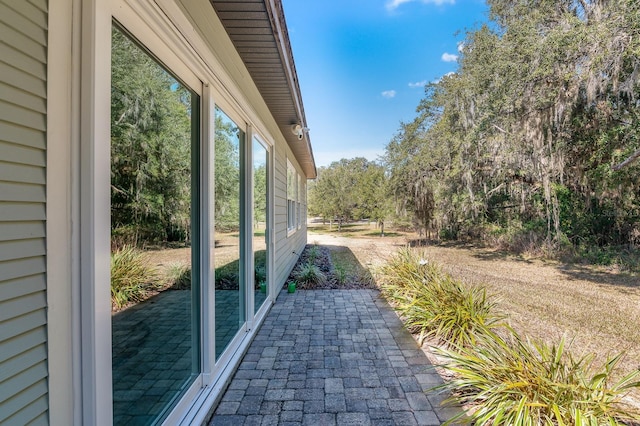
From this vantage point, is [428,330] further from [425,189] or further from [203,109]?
[425,189]

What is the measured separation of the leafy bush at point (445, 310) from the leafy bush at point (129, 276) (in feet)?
8.33

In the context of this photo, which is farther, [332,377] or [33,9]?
[332,377]

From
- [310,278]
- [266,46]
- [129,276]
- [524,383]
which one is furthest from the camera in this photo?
[310,278]

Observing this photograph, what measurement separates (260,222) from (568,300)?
554cm

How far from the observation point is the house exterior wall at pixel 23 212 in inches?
32.6

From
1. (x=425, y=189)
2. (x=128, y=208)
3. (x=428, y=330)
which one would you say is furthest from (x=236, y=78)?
(x=425, y=189)

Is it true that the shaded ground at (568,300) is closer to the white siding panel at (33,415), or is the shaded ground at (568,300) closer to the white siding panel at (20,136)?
the white siding panel at (33,415)

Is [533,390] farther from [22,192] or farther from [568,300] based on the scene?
[568,300]

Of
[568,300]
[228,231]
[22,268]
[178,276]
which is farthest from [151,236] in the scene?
[568,300]

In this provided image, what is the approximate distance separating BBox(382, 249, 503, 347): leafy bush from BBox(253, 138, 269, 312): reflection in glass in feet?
6.10

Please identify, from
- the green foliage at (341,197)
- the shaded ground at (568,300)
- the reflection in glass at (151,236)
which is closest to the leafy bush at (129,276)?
the reflection in glass at (151,236)

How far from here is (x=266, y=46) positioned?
2629mm

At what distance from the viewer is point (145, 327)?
152 cm

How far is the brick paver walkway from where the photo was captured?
2174 millimetres
